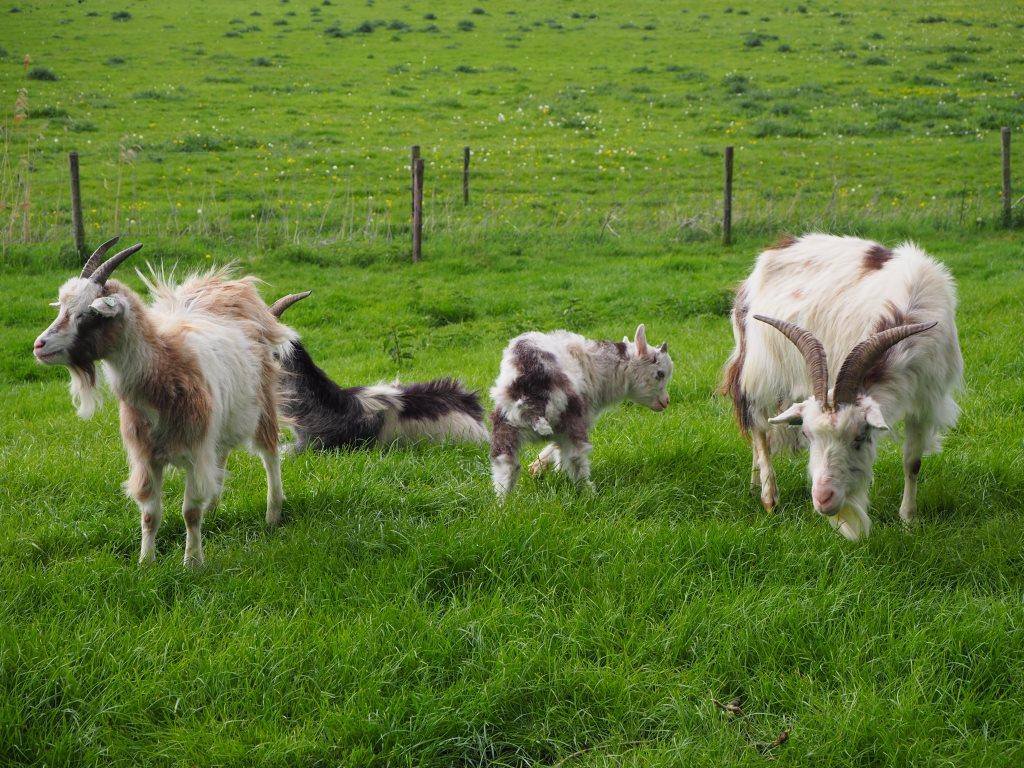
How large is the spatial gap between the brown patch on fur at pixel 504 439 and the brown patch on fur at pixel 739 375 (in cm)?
171

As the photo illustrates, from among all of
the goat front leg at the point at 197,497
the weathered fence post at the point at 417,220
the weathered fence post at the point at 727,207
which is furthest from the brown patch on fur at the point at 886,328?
the weathered fence post at the point at 727,207

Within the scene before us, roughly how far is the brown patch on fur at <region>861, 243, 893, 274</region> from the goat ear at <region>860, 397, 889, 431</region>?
1331mm

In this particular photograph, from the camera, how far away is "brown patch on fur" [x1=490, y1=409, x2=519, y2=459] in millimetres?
6035

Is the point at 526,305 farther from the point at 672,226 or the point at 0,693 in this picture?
the point at 0,693

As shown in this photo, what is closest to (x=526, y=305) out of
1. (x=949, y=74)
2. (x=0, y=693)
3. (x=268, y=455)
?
(x=268, y=455)

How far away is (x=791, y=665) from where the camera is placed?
4270 millimetres

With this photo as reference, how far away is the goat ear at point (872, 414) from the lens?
4957mm

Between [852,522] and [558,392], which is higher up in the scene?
[558,392]

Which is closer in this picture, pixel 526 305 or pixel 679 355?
pixel 679 355

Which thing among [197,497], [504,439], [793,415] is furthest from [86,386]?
[793,415]

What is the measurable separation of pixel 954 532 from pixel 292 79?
30803 mm

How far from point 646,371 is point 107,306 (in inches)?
142

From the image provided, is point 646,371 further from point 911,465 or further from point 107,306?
point 107,306

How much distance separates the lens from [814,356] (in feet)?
17.7
